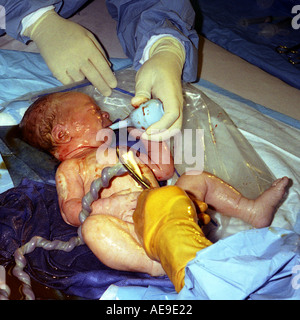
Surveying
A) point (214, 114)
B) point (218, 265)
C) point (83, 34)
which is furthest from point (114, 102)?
point (218, 265)

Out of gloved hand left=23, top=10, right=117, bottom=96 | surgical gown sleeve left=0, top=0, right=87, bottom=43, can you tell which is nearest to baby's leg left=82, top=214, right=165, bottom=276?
gloved hand left=23, top=10, right=117, bottom=96

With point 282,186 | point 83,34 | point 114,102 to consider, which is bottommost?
point 282,186

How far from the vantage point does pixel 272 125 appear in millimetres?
1570

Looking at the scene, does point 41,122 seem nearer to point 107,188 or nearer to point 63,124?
point 63,124

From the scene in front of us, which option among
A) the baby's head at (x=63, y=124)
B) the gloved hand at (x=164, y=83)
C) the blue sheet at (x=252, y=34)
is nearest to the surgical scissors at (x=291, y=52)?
the blue sheet at (x=252, y=34)

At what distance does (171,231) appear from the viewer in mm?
726

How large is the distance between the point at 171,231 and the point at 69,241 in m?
0.43

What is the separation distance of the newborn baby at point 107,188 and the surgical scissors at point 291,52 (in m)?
1.09

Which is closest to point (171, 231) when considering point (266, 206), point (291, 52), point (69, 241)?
point (69, 241)

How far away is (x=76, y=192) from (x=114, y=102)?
51 centimetres

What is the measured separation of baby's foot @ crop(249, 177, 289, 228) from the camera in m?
1.12

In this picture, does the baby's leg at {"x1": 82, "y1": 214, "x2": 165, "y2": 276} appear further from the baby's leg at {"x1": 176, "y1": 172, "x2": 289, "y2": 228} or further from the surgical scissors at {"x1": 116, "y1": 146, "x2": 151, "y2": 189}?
the baby's leg at {"x1": 176, "y1": 172, "x2": 289, "y2": 228}

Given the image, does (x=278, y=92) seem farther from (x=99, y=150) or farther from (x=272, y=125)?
(x=99, y=150)

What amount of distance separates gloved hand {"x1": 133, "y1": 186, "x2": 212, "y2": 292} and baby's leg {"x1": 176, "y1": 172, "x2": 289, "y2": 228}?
361 mm
